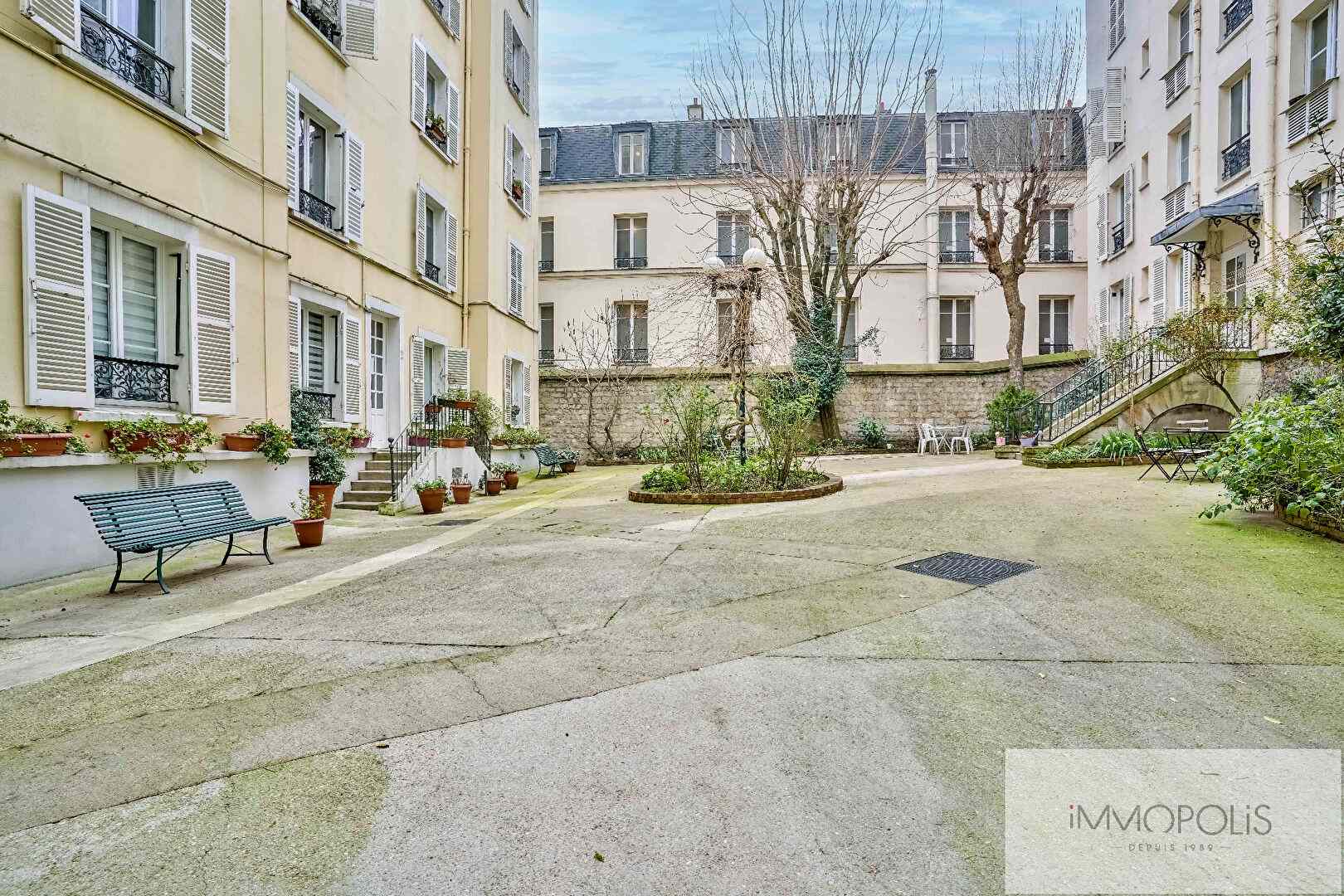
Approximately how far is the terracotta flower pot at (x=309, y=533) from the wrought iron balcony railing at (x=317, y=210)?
489 centimetres

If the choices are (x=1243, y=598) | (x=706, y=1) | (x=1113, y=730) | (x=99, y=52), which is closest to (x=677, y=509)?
(x=1243, y=598)

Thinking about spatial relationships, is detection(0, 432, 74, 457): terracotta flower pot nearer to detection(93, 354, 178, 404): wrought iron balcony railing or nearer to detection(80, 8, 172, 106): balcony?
detection(93, 354, 178, 404): wrought iron balcony railing

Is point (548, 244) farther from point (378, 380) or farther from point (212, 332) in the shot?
point (212, 332)

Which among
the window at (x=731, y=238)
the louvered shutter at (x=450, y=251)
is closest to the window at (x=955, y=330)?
the window at (x=731, y=238)

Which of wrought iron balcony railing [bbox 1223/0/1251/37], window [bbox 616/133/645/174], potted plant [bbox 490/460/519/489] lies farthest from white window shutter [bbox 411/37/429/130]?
wrought iron balcony railing [bbox 1223/0/1251/37]

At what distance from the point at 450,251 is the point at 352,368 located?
14.5 ft

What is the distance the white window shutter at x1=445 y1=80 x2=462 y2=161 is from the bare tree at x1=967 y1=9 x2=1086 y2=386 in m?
12.7

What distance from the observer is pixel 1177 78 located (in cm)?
1580

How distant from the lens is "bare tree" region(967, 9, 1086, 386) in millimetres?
17469

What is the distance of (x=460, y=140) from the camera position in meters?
14.7

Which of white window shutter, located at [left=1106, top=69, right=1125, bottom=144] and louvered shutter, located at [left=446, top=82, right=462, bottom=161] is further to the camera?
white window shutter, located at [left=1106, top=69, right=1125, bottom=144]

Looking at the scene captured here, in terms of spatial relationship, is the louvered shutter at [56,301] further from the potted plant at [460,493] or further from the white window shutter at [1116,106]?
the white window shutter at [1116,106]

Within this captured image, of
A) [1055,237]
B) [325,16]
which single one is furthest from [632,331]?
[1055,237]

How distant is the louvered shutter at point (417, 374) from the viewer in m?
12.7
